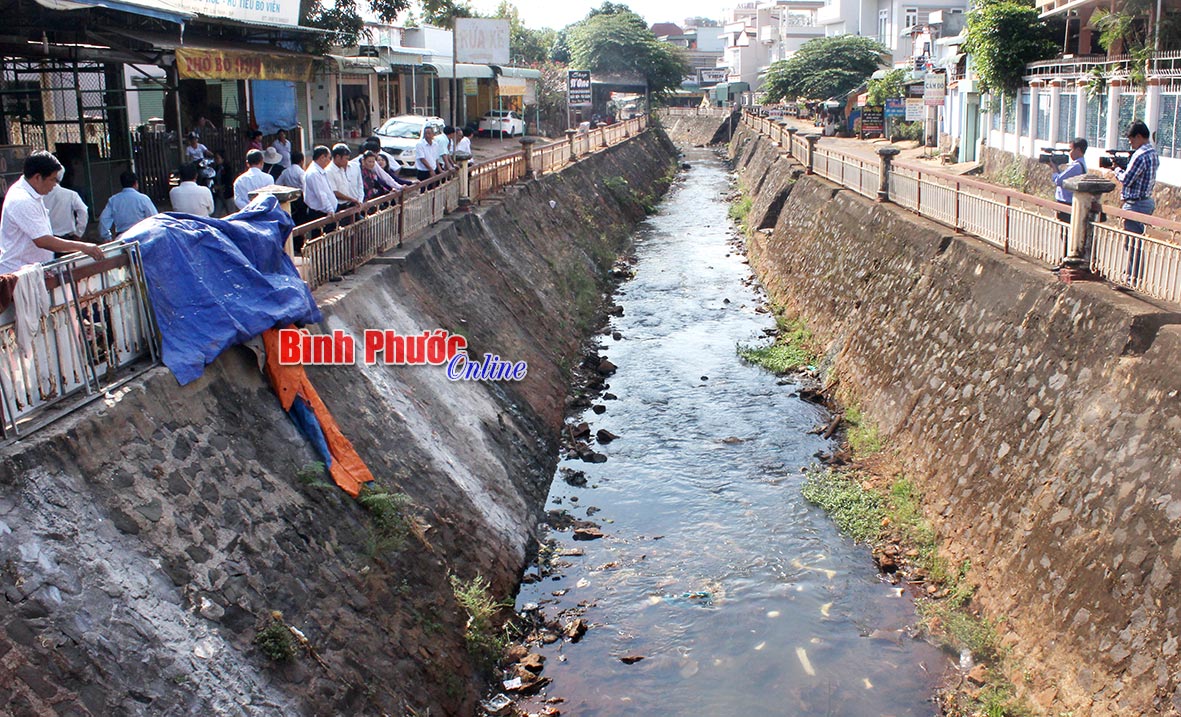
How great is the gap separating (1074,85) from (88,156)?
64.6 feet

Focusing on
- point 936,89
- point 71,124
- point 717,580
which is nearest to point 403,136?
point 71,124

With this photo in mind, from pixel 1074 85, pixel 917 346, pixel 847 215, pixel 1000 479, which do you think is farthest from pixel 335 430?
pixel 1074 85

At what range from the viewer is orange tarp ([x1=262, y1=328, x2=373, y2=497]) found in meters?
7.29

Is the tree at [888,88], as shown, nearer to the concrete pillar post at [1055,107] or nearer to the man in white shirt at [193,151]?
the concrete pillar post at [1055,107]

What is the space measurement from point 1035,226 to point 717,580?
4.77 meters

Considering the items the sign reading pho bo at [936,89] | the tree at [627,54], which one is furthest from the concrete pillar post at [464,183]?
the tree at [627,54]

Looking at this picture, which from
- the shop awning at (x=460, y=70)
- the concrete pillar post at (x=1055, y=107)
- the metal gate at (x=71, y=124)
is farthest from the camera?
the shop awning at (x=460, y=70)

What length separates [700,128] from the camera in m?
64.6

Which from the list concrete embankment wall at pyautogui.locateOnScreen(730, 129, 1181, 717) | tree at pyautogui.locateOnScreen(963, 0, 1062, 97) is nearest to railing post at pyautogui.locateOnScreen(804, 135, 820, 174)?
tree at pyautogui.locateOnScreen(963, 0, 1062, 97)

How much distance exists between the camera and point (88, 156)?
43.9 feet

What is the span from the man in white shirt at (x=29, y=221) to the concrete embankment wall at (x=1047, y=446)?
6.78 metres

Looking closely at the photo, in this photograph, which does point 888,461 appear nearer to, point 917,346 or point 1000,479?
point 917,346

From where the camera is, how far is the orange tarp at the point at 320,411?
7293 mm

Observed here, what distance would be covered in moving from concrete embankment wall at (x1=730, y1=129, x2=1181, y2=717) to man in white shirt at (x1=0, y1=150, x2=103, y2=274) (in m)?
6.78
